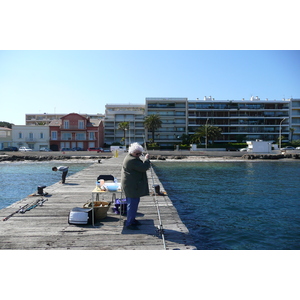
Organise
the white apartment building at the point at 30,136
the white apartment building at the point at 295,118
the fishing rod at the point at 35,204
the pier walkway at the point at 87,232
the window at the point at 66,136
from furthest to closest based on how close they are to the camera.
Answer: the white apartment building at the point at 295,118 < the window at the point at 66,136 < the white apartment building at the point at 30,136 < the fishing rod at the point at 35,204 < the pier walkway at the point at 87,232

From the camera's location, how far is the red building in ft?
208

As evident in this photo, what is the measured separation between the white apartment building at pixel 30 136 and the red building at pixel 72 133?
157 cm

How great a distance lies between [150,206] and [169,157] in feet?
134

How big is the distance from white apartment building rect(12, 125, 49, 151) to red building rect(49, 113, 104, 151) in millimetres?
1565

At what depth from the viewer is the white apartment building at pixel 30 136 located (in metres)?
62.6

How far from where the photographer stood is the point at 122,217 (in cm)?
753

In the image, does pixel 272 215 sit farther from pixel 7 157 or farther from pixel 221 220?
pixel 7 157

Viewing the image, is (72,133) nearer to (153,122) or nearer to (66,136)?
(66,136)

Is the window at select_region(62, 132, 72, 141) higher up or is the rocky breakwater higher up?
the window at select_region(62, 132, 72, 141)

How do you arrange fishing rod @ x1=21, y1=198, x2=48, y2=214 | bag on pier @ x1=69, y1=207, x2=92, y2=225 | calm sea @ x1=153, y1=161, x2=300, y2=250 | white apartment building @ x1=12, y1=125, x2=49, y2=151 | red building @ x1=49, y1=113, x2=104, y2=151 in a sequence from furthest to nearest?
1. red building @ x1=49, y1=113, x2=104, y2=151
2. white apartment building @ x1=12, y1=125, x2=49, y2=151
3. calm sea @ x1=153, y1=161, x2=300, y2=250
4. fishing rod @ x1=21, y1=198, x2=48, y2=214
5. bag on pier @ x1=69, y1=207, x2=92, y2=225

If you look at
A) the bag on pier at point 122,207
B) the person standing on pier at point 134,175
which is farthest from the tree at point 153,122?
the person standing on pier at point 134,175

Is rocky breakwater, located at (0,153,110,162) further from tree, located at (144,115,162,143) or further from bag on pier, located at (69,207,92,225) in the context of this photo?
bag on pier, located at (69,207,92,225)

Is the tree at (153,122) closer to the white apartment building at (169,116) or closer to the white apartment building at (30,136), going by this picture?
the white apartment building at (169,116)

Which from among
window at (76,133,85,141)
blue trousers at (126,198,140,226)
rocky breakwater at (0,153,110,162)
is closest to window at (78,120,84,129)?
window at (76,133,85,141)
